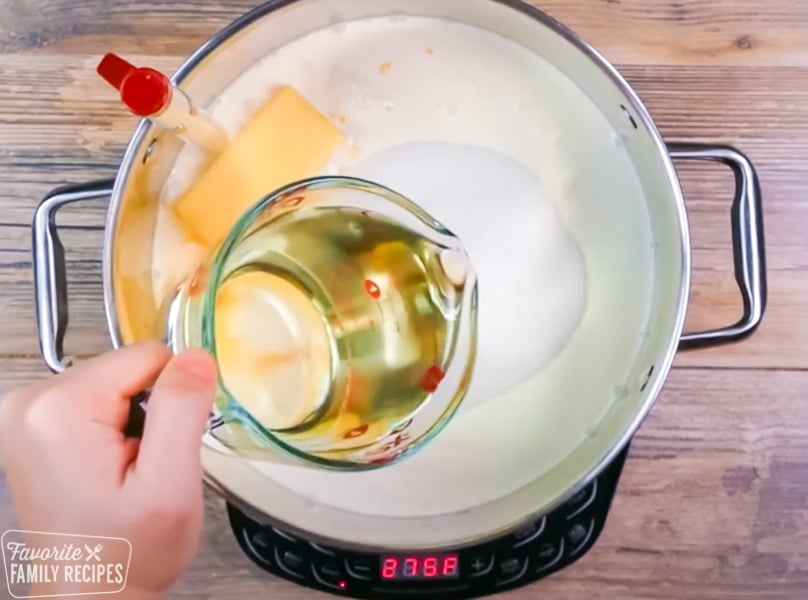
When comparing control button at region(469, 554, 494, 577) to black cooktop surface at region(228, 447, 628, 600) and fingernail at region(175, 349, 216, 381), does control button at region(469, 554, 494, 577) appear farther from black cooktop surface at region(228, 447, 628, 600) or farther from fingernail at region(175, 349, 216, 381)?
fingernail at region(175, 349, 216, 381)

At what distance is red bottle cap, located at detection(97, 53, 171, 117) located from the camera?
50 centimetres

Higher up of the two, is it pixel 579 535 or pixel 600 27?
pixel 600 27

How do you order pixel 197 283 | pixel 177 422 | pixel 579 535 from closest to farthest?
pixel 177 422
pixel 197 283
pixel 579 535

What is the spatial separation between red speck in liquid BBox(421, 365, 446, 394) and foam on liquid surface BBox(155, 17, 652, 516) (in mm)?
66

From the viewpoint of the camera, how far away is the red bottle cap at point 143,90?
0.50 m

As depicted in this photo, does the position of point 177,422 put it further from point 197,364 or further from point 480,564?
point 480,564

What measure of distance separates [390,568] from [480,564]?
0.07 m

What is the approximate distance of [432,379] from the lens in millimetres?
575

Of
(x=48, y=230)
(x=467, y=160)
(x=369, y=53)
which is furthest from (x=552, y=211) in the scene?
(x=48, y=230)

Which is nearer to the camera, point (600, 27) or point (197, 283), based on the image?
point (197, 283)

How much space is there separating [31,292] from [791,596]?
651mm

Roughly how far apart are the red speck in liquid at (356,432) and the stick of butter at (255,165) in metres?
0.17

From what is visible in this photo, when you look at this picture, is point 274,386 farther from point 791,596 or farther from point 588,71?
point 791,596

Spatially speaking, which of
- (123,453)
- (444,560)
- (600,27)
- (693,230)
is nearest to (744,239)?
(693,230)
